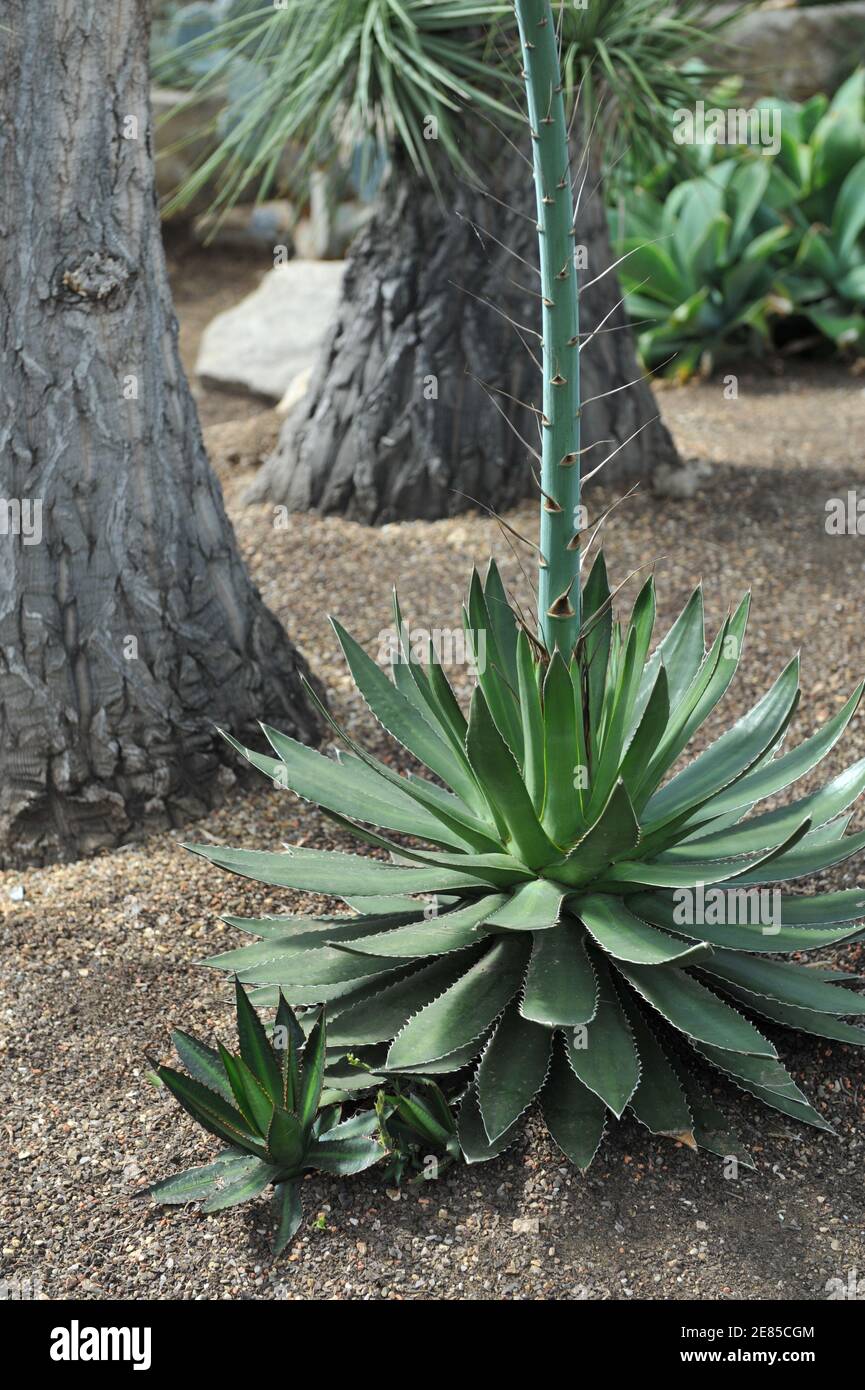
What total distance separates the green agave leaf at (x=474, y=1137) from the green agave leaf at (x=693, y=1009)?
1.16 feet

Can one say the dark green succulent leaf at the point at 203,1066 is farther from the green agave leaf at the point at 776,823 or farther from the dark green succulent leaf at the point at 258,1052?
the green agave leaf at the point at 776,823

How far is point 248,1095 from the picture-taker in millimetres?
2285

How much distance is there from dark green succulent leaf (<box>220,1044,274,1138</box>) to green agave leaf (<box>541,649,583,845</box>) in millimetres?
712

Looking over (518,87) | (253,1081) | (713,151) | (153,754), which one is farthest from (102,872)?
(713,151)

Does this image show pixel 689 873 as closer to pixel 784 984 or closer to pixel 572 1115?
pixel 784 984

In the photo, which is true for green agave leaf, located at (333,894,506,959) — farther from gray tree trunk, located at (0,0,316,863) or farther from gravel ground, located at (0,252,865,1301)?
gray tree trunk, located at (0,0,316,863)

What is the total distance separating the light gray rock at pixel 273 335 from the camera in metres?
7.70

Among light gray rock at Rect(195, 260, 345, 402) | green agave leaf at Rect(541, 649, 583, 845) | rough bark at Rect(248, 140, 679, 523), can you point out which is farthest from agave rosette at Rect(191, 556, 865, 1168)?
light gray rock at Rect(195, 260, 345, 402)

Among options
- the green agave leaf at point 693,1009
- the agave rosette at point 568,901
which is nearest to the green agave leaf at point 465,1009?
the agave rosette at point 568,901

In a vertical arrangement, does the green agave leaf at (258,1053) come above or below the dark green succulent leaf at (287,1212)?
Answer: above

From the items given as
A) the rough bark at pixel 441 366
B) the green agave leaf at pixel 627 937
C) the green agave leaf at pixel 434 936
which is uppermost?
the rough bark at pixel 441 366

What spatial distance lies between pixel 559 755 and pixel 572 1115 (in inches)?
25.1

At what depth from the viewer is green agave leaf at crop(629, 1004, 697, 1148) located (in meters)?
2.30

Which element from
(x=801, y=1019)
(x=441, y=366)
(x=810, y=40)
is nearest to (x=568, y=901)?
(x=801, y=1019)
